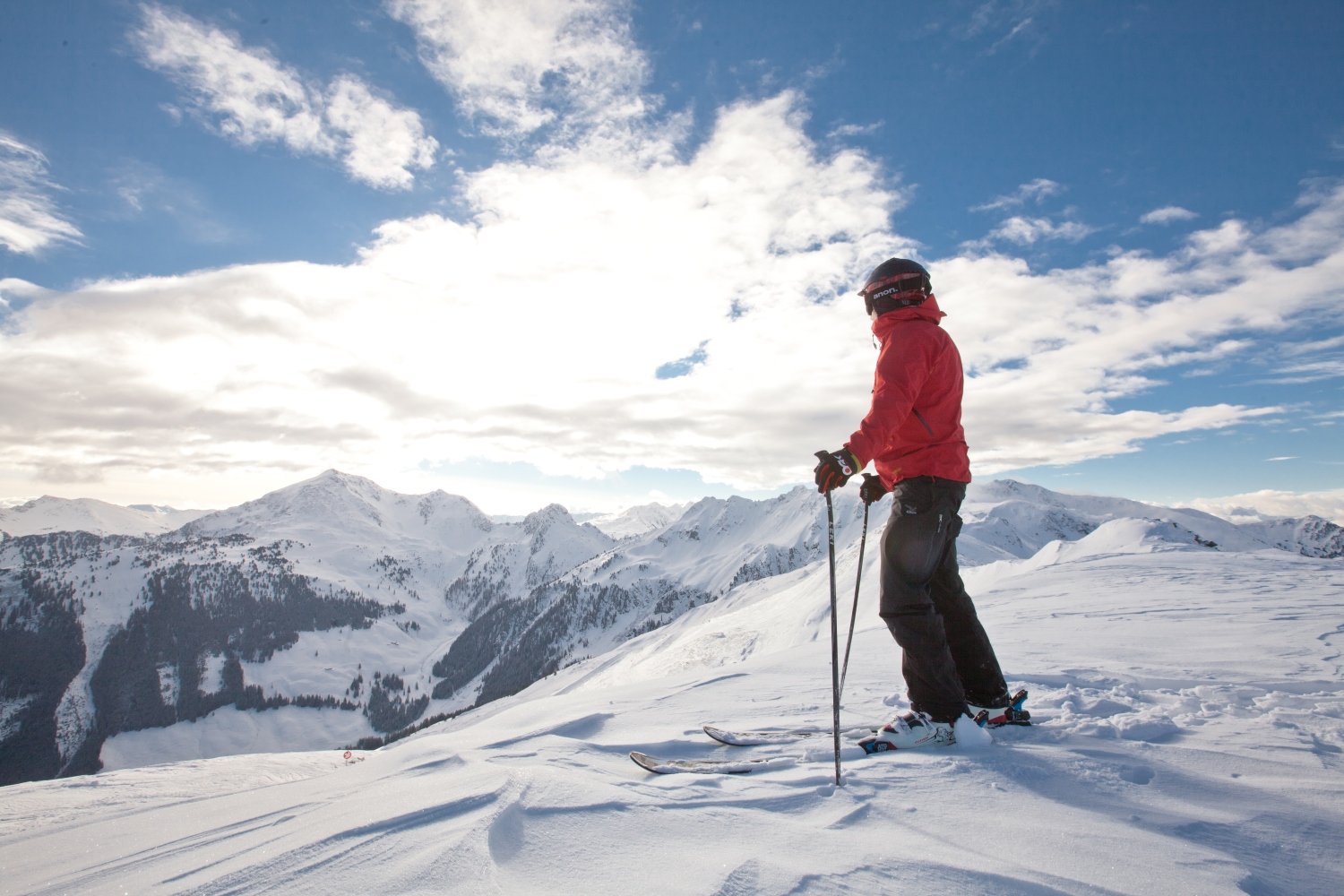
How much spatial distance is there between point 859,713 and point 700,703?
2012 mm

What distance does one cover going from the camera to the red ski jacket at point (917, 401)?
13.8 feet

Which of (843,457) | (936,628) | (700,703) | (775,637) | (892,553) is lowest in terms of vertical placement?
(775,637)

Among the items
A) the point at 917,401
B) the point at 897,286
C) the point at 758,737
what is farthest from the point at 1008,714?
the point at 897,286

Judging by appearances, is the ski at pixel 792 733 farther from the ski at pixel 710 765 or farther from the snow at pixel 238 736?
the snow at pixel 238 736

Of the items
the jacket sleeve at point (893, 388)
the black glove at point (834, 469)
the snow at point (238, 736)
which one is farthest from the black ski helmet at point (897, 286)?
the snow at point (238, 736)

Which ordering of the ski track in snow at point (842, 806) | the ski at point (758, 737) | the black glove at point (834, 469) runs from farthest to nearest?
the ski at point (758, 737) < the black glove at point (834, 469) < the ski track in snow at point (842, 806)

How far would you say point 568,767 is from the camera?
4039 millimetres

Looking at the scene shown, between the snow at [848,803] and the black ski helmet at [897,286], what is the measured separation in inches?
129

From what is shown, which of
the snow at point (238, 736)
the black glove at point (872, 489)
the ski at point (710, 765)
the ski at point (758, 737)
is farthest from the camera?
the snow at point (238, 736)

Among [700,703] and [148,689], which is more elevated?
[700,703]

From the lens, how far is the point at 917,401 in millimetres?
4484

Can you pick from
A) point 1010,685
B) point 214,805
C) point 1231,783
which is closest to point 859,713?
point 1010,685

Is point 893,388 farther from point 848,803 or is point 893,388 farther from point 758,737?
point 758,737

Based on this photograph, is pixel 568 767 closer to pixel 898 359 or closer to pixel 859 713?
pixel 859 713
